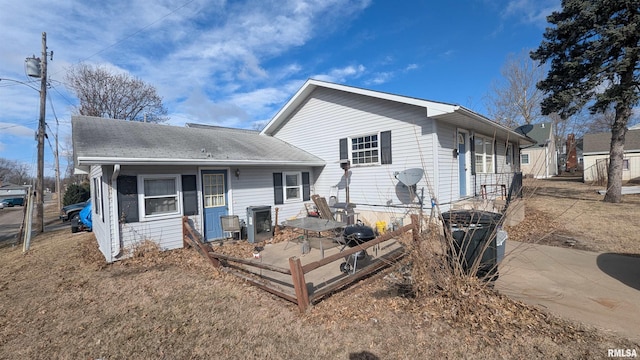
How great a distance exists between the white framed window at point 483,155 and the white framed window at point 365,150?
4.46 meters

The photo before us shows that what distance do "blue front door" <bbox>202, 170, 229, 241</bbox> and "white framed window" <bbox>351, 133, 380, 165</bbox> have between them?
15.1 ft

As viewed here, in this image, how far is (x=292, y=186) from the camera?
10836 mm

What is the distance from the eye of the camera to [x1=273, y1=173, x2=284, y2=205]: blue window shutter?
1018cm

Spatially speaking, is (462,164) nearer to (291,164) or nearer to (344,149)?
(344,149)

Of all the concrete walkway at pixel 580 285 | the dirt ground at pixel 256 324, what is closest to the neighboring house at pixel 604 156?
the concrete walkway at pixel 580 285

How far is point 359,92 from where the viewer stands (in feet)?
30.9

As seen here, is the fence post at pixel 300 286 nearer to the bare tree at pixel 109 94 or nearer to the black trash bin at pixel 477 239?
the black trash bin at pixel 477 239

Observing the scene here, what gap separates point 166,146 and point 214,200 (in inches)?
84.0

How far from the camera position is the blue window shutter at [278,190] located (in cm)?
1018

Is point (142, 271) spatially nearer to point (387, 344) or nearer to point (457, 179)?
point (387, 344)

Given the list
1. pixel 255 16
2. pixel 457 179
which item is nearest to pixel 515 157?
pixel 457 179

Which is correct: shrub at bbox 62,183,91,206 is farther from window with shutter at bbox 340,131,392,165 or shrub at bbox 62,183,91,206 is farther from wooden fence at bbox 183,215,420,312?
window with shutter at bbox 340,131,392,165

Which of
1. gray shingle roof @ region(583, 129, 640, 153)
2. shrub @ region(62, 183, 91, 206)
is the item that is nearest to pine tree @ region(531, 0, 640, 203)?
gray shingle roof @ region(583, 129, 640, 153)

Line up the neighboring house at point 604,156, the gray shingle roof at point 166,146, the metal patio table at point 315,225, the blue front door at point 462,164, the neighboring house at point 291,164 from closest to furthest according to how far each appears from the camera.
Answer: the metal patio table at point 315,225 < the gray shingle roof at point 166,146 < the neighboring house at point 291,164 < the blue front door at point 462,164 < the neighboring house at point 604,156
